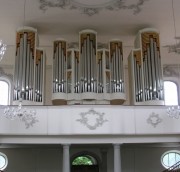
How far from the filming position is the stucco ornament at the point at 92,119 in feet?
43.4

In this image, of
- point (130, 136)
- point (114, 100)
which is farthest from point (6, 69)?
point (130, 136)

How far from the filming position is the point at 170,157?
16891mm

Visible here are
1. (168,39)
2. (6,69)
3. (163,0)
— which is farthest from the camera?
(6,69)

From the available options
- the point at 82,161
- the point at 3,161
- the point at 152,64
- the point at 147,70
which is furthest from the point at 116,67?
the point at 3,161

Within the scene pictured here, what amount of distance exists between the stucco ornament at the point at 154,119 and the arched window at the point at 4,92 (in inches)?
268

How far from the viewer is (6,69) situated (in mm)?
17703

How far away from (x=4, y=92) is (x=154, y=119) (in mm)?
7333

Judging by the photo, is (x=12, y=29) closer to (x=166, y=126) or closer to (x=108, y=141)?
(x=108, y=141)

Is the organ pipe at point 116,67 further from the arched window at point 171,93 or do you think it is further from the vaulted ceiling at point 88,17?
the arched window at point 171,93

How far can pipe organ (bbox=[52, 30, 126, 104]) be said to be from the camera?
14.5 m

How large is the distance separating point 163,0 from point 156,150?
267 inches

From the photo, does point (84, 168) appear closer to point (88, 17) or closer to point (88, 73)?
point (88, 73)

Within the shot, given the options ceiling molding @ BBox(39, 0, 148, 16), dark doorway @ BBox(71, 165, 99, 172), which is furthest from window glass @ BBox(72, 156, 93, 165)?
ceiling molding @ BBox(39, 0, 148, 16)

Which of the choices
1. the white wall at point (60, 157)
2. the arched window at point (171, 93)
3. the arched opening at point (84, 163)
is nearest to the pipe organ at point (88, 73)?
the white wall at point (60, 157)
